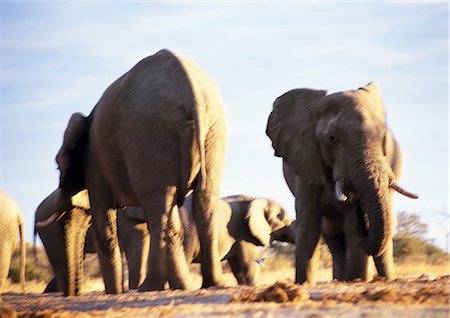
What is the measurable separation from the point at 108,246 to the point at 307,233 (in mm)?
2029

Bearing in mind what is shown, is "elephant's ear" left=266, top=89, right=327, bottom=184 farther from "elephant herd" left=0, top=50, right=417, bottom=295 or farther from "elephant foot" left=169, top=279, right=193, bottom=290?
"elephant foot" left=169, top=279, right=193, bottom=290

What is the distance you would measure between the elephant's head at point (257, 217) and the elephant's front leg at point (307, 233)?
21.7 ft

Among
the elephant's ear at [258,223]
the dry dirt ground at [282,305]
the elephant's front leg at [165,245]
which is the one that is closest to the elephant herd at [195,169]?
the elephant's front leg at [165,245]

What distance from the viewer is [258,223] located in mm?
17672

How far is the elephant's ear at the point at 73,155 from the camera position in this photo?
1111 cm

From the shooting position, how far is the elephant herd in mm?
9375

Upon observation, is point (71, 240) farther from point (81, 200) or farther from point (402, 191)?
point (402, 191)

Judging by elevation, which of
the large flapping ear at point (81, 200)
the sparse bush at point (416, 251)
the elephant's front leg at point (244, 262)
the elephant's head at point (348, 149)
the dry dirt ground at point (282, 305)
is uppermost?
the elephant's head at point (348, 149)

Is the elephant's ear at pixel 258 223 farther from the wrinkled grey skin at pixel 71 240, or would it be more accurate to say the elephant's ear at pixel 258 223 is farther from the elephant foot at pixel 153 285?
the elephant foot at pixel 153 285

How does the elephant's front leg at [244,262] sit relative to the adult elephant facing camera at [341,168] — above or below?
below

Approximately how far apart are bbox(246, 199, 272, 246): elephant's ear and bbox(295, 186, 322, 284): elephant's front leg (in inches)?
260

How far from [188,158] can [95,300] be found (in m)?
1.63

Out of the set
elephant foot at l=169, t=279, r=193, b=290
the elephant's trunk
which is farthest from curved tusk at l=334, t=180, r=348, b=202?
elephant foot at l=169, t=279, r=193, b=290

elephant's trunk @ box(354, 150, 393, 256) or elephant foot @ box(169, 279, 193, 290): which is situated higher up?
elephant's trunk @ box(354, 150, 393, 256)
